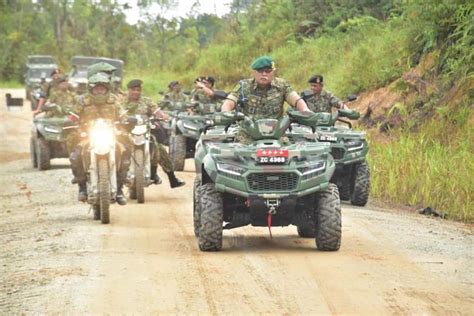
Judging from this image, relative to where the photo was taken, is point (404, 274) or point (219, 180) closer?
point (404, 274)

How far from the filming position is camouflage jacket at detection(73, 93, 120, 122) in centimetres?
1318

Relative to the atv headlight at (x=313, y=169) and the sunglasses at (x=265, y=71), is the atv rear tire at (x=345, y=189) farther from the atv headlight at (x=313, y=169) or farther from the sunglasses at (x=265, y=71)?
the atv headlight at (x=313, y=169)

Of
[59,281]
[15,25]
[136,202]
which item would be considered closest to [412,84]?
[136,202]

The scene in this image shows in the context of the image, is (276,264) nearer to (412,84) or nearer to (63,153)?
(63,153)

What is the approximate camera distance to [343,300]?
8.03 metres

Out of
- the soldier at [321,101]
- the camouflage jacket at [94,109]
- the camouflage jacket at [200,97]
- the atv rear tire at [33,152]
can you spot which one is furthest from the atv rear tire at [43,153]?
the camouflage jacket at [94,109]

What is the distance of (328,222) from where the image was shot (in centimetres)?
1029

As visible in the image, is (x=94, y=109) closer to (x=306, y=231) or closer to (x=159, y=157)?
(x=159, y=157)

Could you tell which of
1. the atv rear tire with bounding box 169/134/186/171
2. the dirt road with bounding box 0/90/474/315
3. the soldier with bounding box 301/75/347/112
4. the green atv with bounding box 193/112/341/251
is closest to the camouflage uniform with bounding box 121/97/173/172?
the dirt road with bounding box 0/90/474/315

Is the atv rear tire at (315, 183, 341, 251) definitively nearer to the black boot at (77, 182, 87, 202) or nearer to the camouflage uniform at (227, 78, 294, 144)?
the camouflage uniform at (227, 78, 294, 144)

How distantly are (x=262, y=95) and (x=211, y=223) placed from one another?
169 cm

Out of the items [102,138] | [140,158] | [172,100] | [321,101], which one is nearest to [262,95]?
[102,138]

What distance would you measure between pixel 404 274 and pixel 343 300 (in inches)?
50.3

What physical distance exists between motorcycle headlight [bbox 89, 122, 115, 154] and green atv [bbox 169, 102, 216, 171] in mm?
7210
